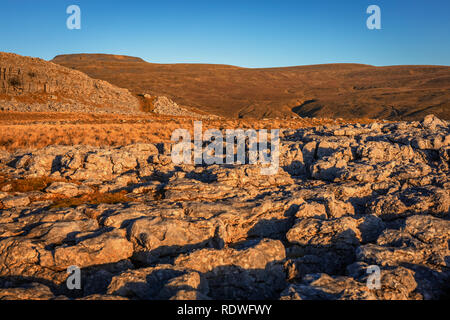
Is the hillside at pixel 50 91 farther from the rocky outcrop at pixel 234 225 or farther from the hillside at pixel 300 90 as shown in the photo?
the hillside at pixel 300 90

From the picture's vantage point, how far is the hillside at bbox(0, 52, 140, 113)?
48406mm

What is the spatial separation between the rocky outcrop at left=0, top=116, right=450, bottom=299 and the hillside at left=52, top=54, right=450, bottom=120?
65.4 metres

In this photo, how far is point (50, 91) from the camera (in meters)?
52.3

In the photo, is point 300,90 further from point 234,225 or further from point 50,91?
point 234,225

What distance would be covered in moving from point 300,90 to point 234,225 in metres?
137

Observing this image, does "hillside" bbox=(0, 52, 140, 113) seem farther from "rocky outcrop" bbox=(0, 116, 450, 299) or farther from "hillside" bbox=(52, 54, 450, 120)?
"hillside" bbox=(52, 54, 450, 120)

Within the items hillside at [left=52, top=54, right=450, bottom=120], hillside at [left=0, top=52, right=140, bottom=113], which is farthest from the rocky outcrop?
hillside at [left=52, top=54, right=450, bottom=120]

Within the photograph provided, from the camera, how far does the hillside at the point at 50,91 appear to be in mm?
48406

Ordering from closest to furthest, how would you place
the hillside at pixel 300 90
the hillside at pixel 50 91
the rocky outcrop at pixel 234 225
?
the rocky outcrop at pixel 234 225, the hillside at pixel 50 91, the hillside at pixel 300 90

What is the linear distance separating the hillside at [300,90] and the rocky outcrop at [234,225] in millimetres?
65405

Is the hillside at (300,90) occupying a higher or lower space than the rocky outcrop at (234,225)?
higher

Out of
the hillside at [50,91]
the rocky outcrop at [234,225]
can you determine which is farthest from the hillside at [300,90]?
the rocky outcrop at [234,225]

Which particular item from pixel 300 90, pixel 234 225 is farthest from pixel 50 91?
pixel 300 90

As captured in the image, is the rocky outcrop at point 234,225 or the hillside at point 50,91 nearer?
the rocky outcrop at point 234,225
